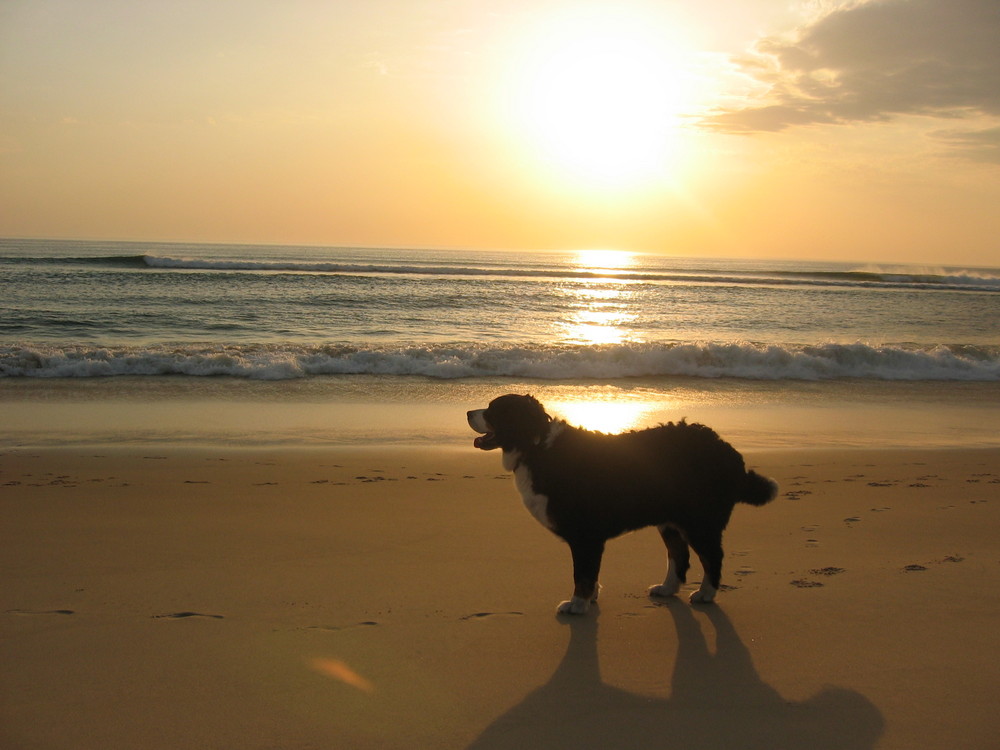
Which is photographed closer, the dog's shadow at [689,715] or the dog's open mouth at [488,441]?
the dog's shadow at [689,715]

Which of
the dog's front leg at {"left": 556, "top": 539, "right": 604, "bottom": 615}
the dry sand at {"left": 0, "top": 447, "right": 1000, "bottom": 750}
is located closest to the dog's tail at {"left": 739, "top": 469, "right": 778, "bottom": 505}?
the dry sand at {"left": 0, "top": 447, "right": 1000, "bottom": 750}

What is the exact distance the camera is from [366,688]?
3.38m

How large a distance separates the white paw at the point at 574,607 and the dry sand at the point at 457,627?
0.06 meters

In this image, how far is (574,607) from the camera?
4332 millimetres

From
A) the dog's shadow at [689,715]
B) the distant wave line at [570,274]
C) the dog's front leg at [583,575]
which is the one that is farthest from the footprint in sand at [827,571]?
the distant wave line at [570,274]

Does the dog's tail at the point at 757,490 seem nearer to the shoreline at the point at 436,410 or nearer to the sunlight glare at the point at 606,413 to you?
the shoreline at the point at 436,410

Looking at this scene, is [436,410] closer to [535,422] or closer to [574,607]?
[535,422]

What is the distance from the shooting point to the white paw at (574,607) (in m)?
4.33

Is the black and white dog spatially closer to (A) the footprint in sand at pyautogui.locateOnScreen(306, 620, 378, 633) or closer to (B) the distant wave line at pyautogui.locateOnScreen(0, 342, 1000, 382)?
(A) the footprint in sand at pyautogui.locateOnScreen(306, 620, 378, 633)

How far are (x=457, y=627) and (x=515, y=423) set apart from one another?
1.18 m

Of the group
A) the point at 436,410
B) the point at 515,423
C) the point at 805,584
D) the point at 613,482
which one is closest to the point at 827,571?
the point at 805,584

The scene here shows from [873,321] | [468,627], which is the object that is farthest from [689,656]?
[873,321]

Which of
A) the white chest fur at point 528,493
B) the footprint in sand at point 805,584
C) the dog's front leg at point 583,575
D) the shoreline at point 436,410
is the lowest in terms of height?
the shoreline at point 436,410

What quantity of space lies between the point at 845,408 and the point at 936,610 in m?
8.56
